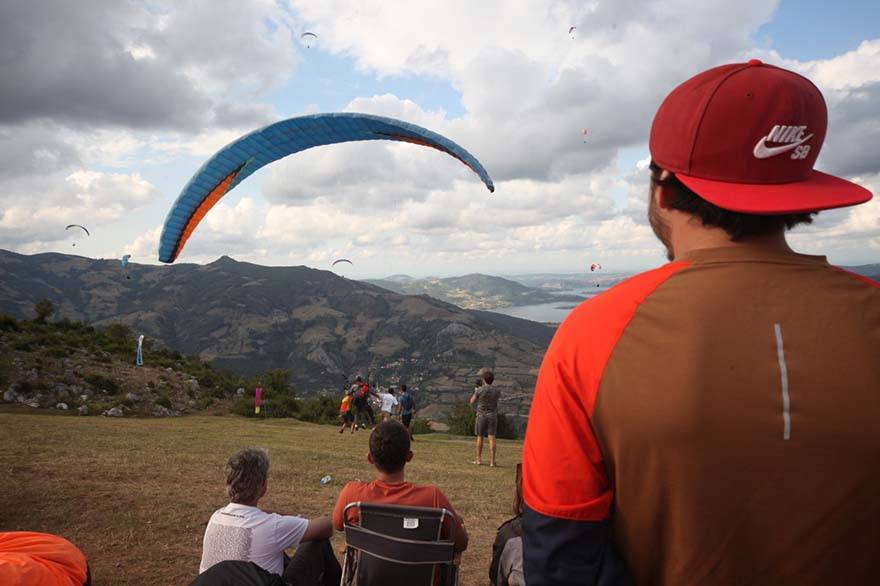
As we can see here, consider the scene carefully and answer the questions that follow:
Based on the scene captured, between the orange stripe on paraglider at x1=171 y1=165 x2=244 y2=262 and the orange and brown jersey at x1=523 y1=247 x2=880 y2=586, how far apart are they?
35.3ft

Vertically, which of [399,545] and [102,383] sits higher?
[399,545]

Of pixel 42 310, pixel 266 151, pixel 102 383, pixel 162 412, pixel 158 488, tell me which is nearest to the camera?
pixel 158 488

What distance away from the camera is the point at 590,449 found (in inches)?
42.6

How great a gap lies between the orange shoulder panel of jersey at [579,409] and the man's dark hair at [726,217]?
0.46 ft

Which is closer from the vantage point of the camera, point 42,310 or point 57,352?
point 57,352

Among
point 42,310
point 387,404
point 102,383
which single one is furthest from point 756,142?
point 42,310

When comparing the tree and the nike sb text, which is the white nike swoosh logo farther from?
the tree

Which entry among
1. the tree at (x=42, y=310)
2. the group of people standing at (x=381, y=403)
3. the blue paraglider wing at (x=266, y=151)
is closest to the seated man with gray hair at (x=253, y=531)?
the blue paraglider wing at (x=266, y=151)

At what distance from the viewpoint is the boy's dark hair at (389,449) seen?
3773 millimetres

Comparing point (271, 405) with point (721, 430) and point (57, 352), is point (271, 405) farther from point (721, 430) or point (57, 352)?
point (721, 430)

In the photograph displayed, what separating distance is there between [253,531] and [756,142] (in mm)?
3662

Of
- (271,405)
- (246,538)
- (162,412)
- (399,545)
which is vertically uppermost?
(399,545)

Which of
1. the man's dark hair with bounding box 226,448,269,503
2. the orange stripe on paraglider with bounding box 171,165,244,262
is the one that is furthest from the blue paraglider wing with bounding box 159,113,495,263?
the man's dark hair with bounding box 226,448,269,503

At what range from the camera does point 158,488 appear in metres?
8.41
